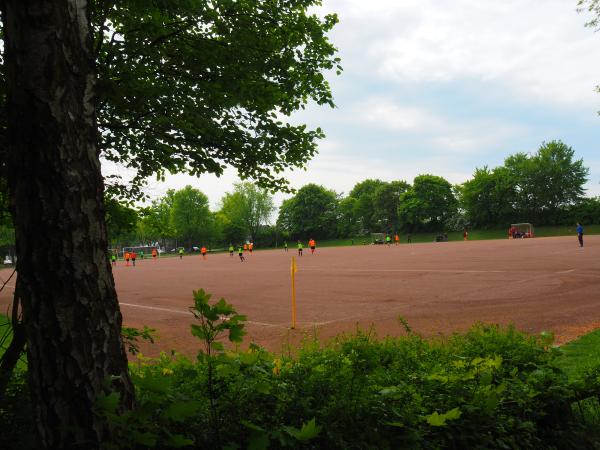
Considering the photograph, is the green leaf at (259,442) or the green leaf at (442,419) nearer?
the green leaf at (259,442)

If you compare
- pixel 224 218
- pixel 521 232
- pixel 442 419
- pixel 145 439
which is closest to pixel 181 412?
pixel 145 439

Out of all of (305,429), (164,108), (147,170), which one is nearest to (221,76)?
(164,108)

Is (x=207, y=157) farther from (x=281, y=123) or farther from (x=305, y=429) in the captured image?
Result: (x=305, y=429)

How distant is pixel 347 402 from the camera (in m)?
2.35

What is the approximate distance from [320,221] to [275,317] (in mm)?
99094

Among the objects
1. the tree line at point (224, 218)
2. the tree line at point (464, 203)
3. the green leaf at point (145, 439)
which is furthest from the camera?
the tree line at point (224, 218)

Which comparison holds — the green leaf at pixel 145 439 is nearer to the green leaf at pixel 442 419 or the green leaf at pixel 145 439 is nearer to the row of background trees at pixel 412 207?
the green leaf at pixel 442 419

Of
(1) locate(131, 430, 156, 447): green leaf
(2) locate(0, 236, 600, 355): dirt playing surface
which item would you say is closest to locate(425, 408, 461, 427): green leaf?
(1) locate(131, 430, 156, 447): green leaf

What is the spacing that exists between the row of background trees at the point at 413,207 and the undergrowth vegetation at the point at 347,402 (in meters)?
76.1

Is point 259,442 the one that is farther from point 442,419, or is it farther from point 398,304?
point 398,304

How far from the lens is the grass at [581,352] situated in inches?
219

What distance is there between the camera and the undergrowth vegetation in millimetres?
1896

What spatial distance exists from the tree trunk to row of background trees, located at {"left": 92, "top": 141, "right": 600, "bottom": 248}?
76.6 metres

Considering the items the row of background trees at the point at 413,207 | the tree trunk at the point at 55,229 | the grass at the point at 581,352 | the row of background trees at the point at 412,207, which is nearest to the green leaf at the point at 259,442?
the tree trunk at the point at 55,229
